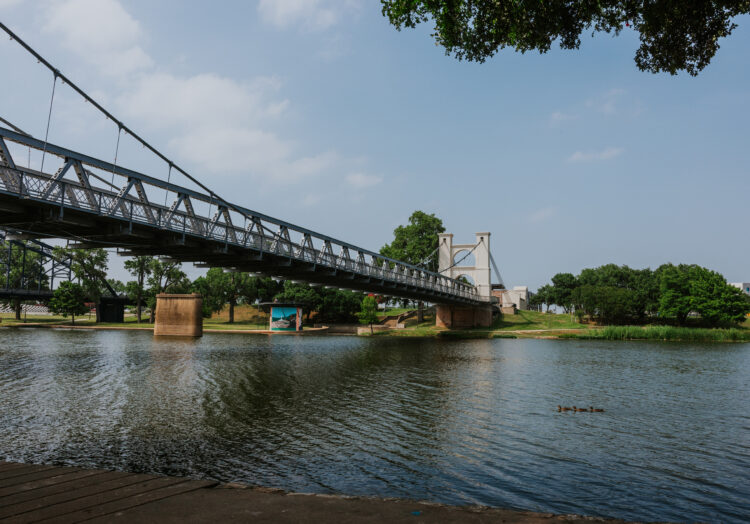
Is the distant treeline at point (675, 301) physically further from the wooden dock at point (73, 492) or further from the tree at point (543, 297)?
the wooden dock at point (73, 492)

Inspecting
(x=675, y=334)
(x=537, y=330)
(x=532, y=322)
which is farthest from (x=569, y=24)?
(x=532, y=322)

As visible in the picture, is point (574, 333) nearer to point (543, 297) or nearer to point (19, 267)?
point (543, 297)

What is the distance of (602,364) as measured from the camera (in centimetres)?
3034

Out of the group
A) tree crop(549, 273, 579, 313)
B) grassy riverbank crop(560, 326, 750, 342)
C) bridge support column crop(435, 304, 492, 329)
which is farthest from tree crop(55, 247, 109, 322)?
tree crop(549, 273, 579, 313)

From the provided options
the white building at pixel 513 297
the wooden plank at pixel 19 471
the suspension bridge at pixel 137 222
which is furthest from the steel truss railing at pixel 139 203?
the white building at pixel 513 297

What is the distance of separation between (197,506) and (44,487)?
2250 millimetres

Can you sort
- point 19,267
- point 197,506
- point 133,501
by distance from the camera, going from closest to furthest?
point 197,506 → point 133,501 → point 19,267

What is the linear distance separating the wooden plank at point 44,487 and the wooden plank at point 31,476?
0.48ft

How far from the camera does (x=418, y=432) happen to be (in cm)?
1272

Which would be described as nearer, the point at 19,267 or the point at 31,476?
the point at 31,476

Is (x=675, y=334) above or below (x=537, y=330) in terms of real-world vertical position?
above

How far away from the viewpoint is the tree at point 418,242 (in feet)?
285

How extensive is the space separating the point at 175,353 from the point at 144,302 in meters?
66.4

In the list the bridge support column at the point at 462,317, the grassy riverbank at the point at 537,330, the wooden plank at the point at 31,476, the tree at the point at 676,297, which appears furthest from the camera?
the bridge support column at the point at 462,317
